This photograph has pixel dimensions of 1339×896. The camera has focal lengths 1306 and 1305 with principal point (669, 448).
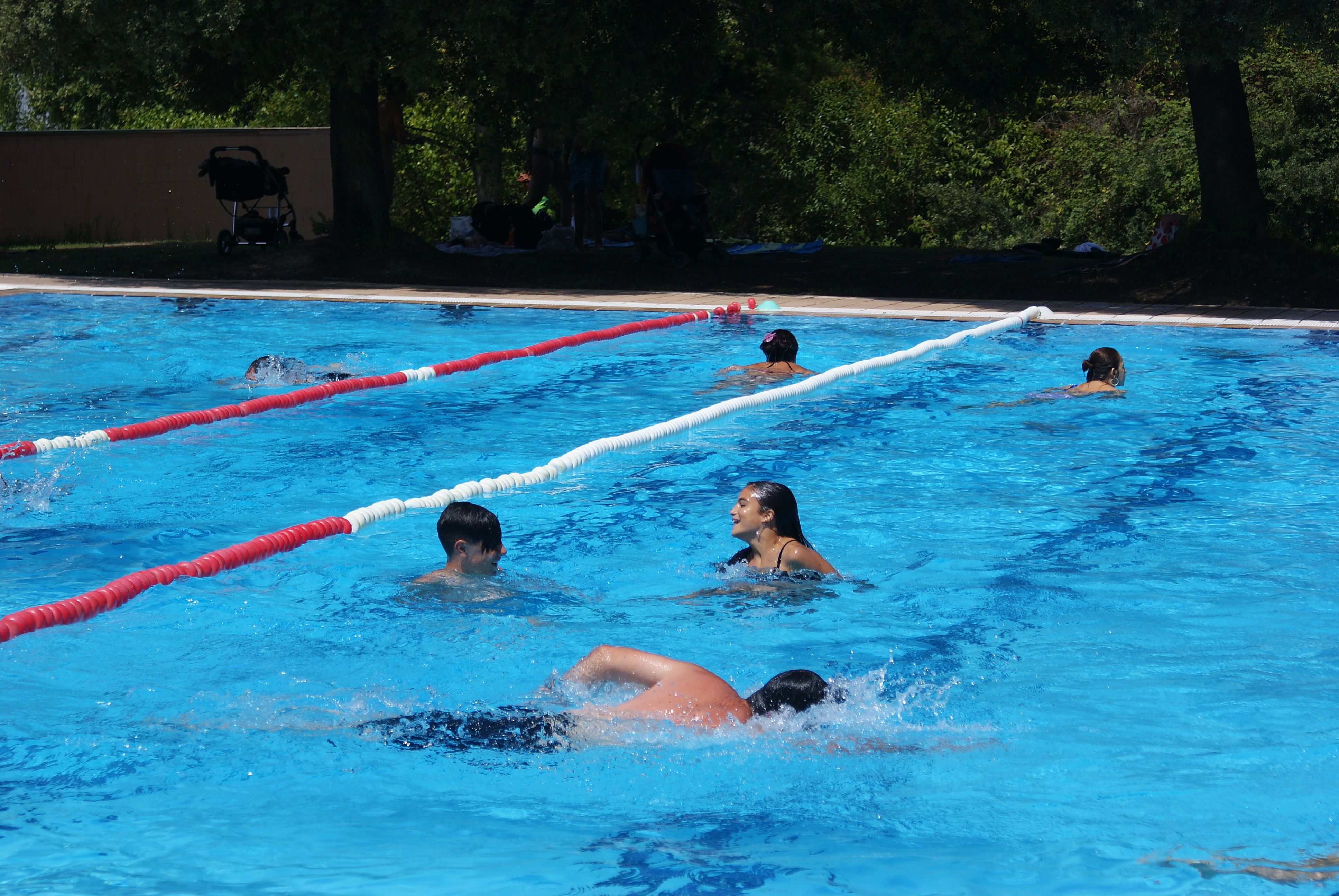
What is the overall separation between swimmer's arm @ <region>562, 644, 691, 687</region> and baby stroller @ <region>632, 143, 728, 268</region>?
46.1 ft

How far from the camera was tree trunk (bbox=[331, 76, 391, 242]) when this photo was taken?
19.3m

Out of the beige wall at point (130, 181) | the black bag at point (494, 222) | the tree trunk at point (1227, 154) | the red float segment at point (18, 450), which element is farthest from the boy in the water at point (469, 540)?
the beige wall at point (130, 181)

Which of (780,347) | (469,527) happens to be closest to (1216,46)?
(780,347)

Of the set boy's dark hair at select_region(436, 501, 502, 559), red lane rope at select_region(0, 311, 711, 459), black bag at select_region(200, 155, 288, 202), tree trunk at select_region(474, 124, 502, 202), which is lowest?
boy's dark hair at select_region(436, 501, 502, 559)

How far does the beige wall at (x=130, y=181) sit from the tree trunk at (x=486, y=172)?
3.28 metres

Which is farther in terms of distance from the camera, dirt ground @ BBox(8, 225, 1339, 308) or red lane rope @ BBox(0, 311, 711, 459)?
dirt ground @ BBox(8, 225, 1339, 308)

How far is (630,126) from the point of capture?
62.5 ft

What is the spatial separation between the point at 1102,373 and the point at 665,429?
3533 mm

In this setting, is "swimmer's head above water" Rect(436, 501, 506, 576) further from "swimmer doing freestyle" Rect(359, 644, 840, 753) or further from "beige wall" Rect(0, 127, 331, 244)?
"beige wall" Rect(0, 127, 331, 244)

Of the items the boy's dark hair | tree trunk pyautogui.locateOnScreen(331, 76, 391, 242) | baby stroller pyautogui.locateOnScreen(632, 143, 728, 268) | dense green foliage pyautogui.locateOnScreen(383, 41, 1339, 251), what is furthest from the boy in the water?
dense green foliage pyautogui.locateOnScreen(383, 41, 1339, 251)

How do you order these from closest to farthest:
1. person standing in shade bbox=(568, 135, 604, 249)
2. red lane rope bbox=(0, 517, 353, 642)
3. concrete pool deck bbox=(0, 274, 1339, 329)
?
red lane rope bbox=(0, 517, 353, 642), concrete pool deck bbox=(0, 274, 1339, 329), person standing in shade bbox=(568, 135, 604, 249)

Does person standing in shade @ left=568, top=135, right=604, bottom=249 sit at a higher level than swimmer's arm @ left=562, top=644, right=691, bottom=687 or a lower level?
higher

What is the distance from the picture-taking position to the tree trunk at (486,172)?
28047 mm

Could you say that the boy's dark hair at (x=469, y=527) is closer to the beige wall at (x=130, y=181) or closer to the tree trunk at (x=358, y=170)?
the tree trunk at (x=358, y=170)
